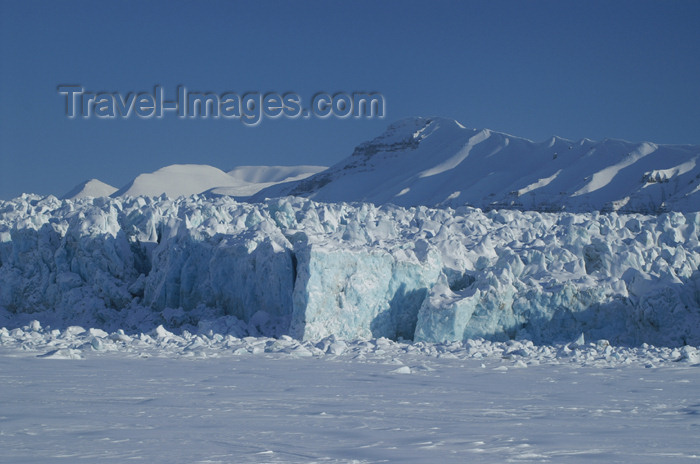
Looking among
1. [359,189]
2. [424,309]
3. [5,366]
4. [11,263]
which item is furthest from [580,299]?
[359,189]

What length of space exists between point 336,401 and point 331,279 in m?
4.54

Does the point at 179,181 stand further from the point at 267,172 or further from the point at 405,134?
the point at 405,134

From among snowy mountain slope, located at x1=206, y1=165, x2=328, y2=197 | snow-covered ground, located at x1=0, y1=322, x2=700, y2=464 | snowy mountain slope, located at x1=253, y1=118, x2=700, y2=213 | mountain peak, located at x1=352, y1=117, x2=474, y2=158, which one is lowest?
snow-covered ground, located at x1=0, y1=322, x2=700, y2=464

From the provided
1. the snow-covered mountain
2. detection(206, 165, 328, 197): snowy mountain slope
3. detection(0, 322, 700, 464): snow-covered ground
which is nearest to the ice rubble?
detection(0, 322, 700, 464): snow-covered ground

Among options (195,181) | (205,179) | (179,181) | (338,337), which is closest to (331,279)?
(338,337)

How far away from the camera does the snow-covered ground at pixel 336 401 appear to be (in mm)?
4312

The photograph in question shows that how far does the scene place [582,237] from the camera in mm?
13984

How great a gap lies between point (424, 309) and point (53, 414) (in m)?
6.29

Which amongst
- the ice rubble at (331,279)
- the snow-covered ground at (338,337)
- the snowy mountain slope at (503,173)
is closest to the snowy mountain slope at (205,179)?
the snowy mountain slope at (503,173)

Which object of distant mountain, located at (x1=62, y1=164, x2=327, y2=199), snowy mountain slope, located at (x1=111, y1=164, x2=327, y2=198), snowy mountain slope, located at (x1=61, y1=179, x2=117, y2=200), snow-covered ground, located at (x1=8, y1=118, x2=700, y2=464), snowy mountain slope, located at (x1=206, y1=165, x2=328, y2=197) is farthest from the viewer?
snowy mountain slope, located at (x1=206, y1=165, x2=328, y2=197)

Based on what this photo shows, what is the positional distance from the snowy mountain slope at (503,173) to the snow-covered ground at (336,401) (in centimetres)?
2845

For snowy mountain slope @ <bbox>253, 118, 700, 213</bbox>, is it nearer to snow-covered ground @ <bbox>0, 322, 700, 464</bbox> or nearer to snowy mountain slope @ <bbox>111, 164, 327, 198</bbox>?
snowy mountain slope @ <bbox>111, 164, 327, 198</bbox>

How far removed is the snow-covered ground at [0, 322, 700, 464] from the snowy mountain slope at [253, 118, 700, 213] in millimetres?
28454

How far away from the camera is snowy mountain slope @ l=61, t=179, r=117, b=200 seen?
6769 cm
